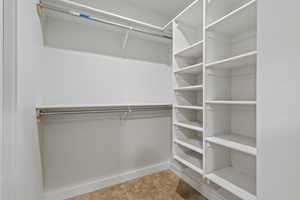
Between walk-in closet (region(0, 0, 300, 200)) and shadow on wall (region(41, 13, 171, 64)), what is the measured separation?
0.04 ft

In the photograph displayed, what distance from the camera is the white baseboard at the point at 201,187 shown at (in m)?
1.28

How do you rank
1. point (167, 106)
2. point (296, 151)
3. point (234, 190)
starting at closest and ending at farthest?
point (296, 151) → point (234, 190) → point (167, 106)

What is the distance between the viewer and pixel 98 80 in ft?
4.81

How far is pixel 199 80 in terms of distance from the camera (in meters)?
1.61

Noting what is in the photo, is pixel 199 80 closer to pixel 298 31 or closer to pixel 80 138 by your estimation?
pixel 298 31

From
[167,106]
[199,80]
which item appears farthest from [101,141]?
[199,80]

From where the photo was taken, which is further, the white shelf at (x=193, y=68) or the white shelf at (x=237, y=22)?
the white shelf at (x=193, y=68)

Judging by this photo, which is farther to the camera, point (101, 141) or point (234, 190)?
point (101, 141)

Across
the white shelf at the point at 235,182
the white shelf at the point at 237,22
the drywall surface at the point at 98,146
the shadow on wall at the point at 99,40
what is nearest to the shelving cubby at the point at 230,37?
the white shelf at the point at 237,22

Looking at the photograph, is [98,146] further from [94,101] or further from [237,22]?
[237,22]

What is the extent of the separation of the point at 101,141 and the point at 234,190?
1.36 m

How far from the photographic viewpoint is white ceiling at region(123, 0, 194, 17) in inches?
63.2

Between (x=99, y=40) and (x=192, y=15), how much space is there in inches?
43.1

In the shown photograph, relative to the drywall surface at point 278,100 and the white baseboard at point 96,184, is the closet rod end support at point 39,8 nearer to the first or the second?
the drywall surface at point 278,100
